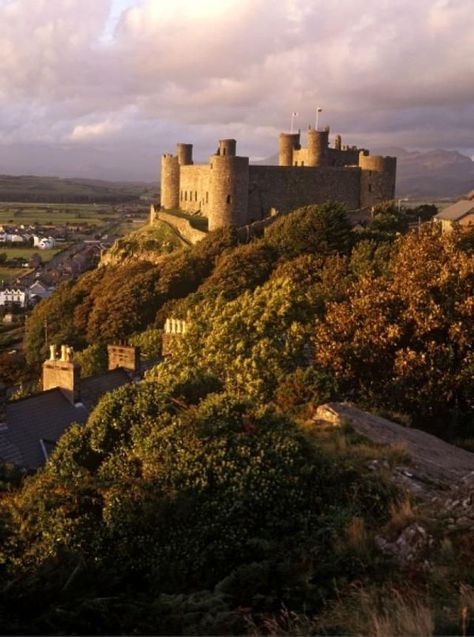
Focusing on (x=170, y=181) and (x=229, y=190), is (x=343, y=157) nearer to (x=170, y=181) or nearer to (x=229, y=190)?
(x=229, y=190)

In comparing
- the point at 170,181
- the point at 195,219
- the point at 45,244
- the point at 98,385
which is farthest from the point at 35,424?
the point at 45,244

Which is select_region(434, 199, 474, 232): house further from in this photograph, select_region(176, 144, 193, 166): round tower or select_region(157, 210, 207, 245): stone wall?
select_region(176, 144, 193, 166): round tower

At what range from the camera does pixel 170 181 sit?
6469 centimetres

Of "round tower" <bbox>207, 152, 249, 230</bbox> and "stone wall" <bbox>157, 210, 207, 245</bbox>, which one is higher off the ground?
"round tower" <bbox>207, 152, 249, 230</bbox>

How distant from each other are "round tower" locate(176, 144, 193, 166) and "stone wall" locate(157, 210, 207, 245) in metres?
4.52

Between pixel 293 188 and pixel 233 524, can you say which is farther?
pixel 293 188

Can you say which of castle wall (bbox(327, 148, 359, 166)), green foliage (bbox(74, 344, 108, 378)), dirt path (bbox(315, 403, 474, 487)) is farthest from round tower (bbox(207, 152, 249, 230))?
dirt path (bbox(315, 403, 474, 487))

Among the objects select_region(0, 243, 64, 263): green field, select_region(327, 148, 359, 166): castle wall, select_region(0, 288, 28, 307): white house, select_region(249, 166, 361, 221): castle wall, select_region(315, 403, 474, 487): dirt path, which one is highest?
select_region(327, 148, 359, 166): castle wall

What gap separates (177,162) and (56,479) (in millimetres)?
55499

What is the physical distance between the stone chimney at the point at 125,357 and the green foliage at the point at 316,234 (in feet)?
54.0

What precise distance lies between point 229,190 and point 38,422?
3707 centimetres

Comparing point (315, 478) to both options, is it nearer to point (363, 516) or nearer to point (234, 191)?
point (363, 516)

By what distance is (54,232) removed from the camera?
15788 cm

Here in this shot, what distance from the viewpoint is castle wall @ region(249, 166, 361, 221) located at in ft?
182
